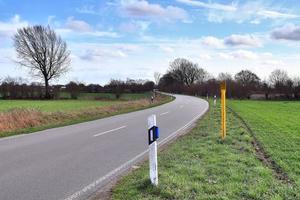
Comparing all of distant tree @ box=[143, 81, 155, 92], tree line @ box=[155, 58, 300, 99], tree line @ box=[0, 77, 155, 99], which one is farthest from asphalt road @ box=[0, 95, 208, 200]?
distant tree @ box=[143, 81, 155, 92]

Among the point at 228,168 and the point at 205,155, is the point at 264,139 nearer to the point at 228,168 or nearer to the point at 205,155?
the point at 205,155

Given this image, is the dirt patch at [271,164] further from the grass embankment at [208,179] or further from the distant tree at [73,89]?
the distant tree at [73,89]

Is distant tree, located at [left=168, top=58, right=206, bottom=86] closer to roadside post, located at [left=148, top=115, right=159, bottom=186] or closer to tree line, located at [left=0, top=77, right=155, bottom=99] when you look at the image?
tree line, located at [left=0, top=77, right=155, bottom=99]

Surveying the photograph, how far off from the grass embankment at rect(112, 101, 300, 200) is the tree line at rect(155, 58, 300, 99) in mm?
43778

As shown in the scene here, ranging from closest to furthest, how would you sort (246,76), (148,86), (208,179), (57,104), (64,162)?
(208,179), (64,162), (57,104), (148,86), (246,76)

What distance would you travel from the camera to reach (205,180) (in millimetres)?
7094

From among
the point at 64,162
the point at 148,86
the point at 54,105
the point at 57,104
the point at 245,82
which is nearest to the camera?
the point at 64,162

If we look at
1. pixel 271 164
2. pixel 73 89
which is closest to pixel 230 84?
pixel 73 89

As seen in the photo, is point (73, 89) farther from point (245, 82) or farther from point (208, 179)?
point (208, 179)

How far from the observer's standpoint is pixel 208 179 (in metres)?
7.18

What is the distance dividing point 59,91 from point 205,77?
66.7 meters

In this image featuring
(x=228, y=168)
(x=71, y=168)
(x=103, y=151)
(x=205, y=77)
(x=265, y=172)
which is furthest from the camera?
(x=205, y=77)

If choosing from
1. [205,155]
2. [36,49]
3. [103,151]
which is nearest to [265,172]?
[205,155]

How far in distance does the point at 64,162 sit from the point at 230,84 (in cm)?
8331
